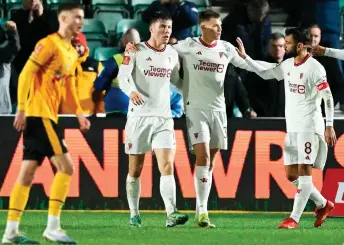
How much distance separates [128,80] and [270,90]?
10.3 ft

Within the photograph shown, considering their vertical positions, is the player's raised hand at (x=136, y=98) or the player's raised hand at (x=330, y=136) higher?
the player's raised hand at (x=136, y=98)

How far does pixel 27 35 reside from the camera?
1360cm

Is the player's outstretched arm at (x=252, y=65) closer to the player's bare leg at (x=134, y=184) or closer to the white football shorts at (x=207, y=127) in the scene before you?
the white football shorts at (x=207, y=127)

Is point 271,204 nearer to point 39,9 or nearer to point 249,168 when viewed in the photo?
point 249,168

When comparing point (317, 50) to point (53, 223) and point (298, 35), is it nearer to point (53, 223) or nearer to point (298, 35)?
point (298, 35)

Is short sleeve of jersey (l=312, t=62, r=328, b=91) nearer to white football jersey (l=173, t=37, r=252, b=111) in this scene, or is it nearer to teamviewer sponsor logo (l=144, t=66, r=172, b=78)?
white football jersey (l=173, t=37, r=252, b=111)

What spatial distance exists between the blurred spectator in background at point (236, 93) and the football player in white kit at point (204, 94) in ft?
6.29

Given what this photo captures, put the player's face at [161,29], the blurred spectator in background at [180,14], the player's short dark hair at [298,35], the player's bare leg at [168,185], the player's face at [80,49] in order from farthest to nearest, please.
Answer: the blurred spectator in background at [180,14], the player's face at [80,49], the player's short dark hair at [298,35], the player's face at [161,29], the player's bare leg at [168,185]

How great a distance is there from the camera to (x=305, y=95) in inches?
414

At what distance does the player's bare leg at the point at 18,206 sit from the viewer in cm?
849

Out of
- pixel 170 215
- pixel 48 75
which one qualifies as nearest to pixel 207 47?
pixel 170 215

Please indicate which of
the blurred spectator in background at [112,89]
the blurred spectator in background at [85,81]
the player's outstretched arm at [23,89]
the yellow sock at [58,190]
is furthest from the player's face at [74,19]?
the blurred spectator in background at [85,81]

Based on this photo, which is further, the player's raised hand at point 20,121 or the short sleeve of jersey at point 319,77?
the short sleeve of jersey at point 319,77

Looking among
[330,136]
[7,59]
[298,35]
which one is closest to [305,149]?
[330,136]
